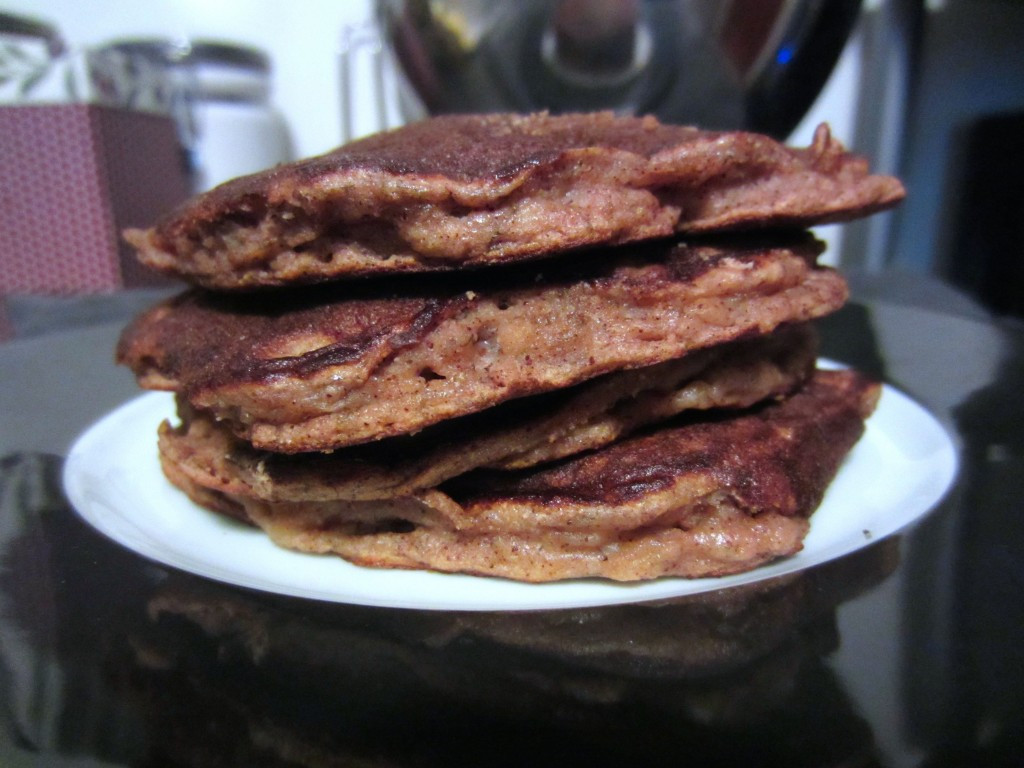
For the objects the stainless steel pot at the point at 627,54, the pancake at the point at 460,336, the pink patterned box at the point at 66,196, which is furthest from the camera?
the pink patterned box at the point at 66,196

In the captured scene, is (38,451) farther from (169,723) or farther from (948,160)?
(948,160)

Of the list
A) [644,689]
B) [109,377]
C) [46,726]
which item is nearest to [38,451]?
[109,377]

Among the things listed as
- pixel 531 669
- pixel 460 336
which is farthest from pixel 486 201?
pixel 531 669

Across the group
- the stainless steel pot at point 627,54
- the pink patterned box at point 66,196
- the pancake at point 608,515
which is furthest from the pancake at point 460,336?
the pink patterned box at point 66,196

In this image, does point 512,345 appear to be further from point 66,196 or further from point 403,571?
point 66,196

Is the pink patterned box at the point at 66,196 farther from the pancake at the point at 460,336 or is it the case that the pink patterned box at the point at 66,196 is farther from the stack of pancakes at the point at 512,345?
the pancake at the point at 460,336
